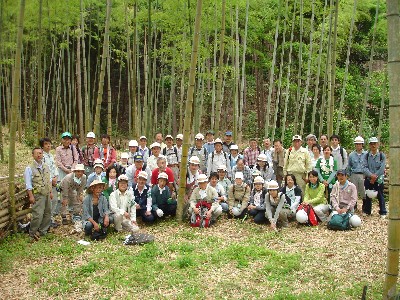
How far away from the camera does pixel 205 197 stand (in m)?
6.86

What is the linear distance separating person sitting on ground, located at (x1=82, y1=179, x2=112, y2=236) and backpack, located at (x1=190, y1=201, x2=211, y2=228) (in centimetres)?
131

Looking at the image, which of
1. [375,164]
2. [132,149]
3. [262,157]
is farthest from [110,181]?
[375,164]

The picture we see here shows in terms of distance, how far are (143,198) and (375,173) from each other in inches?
148

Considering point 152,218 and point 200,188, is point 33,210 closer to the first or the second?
point 152,218

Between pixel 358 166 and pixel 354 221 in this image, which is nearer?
pixel 354 221

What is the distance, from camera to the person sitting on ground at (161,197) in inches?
272

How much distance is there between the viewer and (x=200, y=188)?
689 cm

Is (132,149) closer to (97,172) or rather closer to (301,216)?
(97,172)

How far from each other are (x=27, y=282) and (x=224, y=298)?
2.22 meters

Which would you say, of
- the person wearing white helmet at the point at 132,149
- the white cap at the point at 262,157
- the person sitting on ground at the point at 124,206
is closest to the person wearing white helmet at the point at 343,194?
the white cap at the point at 262,157

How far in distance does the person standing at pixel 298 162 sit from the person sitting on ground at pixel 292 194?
453mm

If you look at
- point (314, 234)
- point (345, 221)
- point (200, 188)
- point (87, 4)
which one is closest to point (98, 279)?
point (200, 188)

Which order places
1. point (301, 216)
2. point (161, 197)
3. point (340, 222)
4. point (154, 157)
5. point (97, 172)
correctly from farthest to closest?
point (154, 157) → point (161, 197) → point (97, 172) → point (301, 216) → point (340, 222)

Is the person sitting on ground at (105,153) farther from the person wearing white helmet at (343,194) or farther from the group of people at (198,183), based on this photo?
the person wearing white helmet at (343,194)
